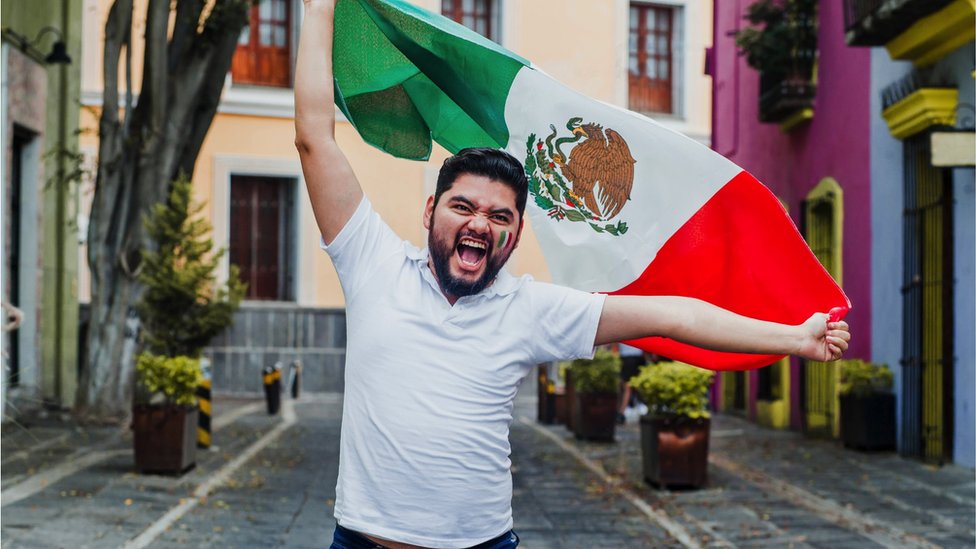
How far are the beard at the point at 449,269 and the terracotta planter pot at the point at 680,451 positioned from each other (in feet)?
25.0

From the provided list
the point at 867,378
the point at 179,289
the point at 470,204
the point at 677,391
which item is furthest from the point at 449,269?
the point at 867,378

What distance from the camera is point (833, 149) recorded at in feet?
53.6

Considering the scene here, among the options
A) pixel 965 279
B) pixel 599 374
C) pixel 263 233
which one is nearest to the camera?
pixel 965 279

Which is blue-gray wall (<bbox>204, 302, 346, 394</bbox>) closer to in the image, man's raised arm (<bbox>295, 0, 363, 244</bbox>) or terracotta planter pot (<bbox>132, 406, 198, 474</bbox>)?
terracotta planter pot (<bbox>132, 406, 198, 474</bbox>)

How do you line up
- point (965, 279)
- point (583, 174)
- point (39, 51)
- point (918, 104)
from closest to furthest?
point (583, 174)
point (965, 279)
point (918, 104)
point (39, 51)

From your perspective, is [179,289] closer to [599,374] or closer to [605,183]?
[599,374]

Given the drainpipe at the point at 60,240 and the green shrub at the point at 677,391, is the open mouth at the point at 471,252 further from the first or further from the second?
the drainpipe at the point at 60,240

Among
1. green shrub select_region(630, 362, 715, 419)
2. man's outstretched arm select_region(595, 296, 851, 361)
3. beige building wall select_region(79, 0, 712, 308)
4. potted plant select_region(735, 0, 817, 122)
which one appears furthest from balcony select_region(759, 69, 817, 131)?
man's outstretched arm select_region(595, 296, 851, 361)

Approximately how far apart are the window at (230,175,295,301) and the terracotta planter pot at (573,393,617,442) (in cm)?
1227

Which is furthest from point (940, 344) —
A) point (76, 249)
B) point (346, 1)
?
point (76, 249)

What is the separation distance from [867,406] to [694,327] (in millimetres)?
10901

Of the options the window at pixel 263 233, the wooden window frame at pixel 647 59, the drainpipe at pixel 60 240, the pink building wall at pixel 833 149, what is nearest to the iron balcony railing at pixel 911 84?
the pink building wall at pixel 833 149

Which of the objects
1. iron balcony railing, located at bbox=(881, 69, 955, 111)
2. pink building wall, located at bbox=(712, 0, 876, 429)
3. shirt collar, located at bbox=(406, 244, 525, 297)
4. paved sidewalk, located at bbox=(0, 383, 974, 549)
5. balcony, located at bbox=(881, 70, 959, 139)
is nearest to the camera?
shirt collar, located at bbox=(406, 244, 525, 297)

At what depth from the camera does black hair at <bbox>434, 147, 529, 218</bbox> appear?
10.8ft
